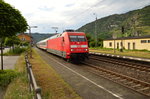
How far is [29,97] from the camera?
507cm

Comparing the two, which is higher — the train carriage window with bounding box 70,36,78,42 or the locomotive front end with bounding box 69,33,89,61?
the train carriage window with bounding box 70,36,78,42

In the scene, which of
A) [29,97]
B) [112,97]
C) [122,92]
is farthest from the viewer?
[122,92]

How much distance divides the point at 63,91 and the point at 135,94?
3.15 m

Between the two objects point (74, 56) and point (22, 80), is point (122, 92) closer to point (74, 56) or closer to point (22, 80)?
point (22, 80)

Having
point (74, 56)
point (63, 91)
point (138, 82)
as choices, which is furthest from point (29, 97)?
point (74, 56)

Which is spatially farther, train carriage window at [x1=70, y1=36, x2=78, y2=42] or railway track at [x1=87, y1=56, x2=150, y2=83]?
train carriage window at [x1=70, y1=36, x2=78, y2=42]

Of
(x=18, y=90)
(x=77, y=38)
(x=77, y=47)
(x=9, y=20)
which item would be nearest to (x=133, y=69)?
(x=77, y=47)

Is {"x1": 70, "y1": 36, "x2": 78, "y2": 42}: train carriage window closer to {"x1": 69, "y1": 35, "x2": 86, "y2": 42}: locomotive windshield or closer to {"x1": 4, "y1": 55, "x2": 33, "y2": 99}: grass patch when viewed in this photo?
{"x1": 69, "y1": 35, "x2": 86, "y2": 42}: locomotive windshield

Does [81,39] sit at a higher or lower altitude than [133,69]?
higher

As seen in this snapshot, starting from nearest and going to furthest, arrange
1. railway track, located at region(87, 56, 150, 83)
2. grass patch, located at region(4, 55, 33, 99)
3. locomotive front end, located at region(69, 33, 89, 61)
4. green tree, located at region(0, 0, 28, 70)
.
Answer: grass patch, located at region(4, 55, 33, 99) < green tree, located at region(0, 0, 28, 70) < railway track, located at region(87, 56, 150, 83) < locomotive front end, located at region(69, 33, 89, 61)

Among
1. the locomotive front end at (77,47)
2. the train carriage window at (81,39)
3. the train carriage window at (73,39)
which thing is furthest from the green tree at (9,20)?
the train carriage window at (81,39)

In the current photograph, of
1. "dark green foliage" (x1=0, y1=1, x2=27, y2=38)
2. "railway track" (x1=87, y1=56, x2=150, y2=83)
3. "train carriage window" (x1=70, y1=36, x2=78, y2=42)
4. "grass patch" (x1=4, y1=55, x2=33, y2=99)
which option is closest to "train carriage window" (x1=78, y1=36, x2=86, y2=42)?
"train carriage window" (x1=70, y1=36, x2=78, y2=42)

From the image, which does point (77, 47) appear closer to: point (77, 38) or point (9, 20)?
point (77, 38)

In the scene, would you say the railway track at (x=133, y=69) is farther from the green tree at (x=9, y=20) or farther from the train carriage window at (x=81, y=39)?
the green tree at (x=9, y=20)
